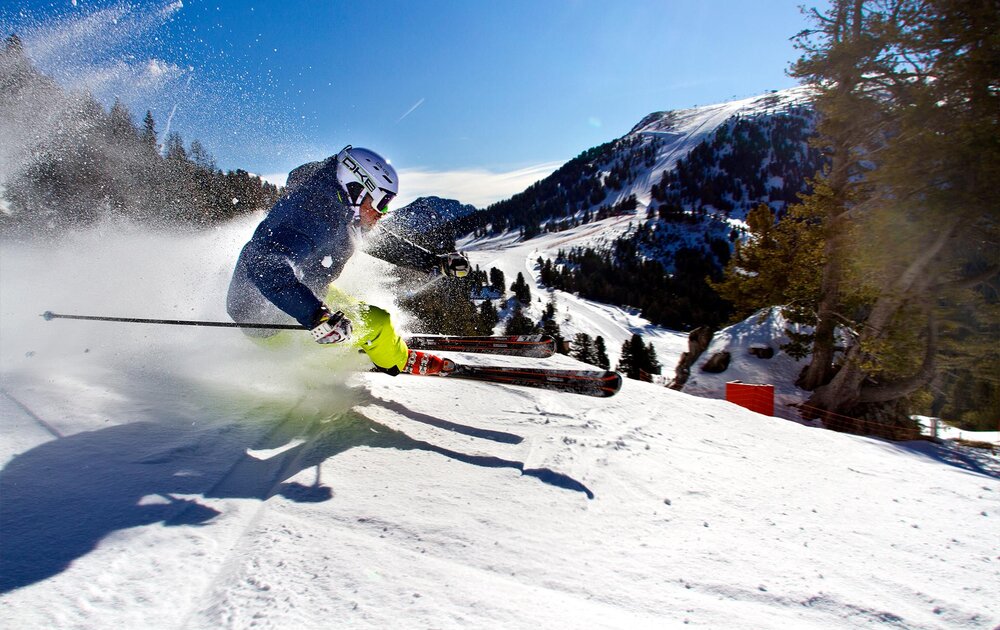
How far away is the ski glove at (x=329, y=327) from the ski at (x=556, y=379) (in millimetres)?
1534

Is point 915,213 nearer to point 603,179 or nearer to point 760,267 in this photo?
point 760,267

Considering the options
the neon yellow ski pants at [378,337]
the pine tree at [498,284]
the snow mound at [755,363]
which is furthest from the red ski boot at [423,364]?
the pine tree at [498,284]

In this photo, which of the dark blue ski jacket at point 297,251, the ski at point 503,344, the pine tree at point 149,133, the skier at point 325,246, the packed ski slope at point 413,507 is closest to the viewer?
the packed ski slope at point 413,507

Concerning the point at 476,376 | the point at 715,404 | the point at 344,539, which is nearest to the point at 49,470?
the point at 344,539

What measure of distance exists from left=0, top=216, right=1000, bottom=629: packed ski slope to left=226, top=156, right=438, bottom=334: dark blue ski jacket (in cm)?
73

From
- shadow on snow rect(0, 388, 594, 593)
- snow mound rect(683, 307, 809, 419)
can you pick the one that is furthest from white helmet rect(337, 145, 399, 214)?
snow mound rect(683, 307, 809, 419)

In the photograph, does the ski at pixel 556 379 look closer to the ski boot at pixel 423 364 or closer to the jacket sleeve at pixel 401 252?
the ski boot at pixel 423 364

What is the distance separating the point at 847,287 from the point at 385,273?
13839 millimetres

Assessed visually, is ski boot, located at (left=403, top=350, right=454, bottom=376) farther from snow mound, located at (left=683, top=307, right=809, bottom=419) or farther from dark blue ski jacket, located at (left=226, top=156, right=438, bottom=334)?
snow mound, located at (left=683, top=307, right=809, bottom=419)

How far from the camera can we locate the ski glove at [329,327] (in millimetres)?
4246

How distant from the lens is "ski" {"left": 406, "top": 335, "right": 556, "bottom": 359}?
7.55 m

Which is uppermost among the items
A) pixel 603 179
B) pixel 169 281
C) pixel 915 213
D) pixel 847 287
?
pixel 603 179

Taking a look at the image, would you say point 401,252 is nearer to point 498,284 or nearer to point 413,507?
point 413,507

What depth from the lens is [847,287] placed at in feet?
46.0
